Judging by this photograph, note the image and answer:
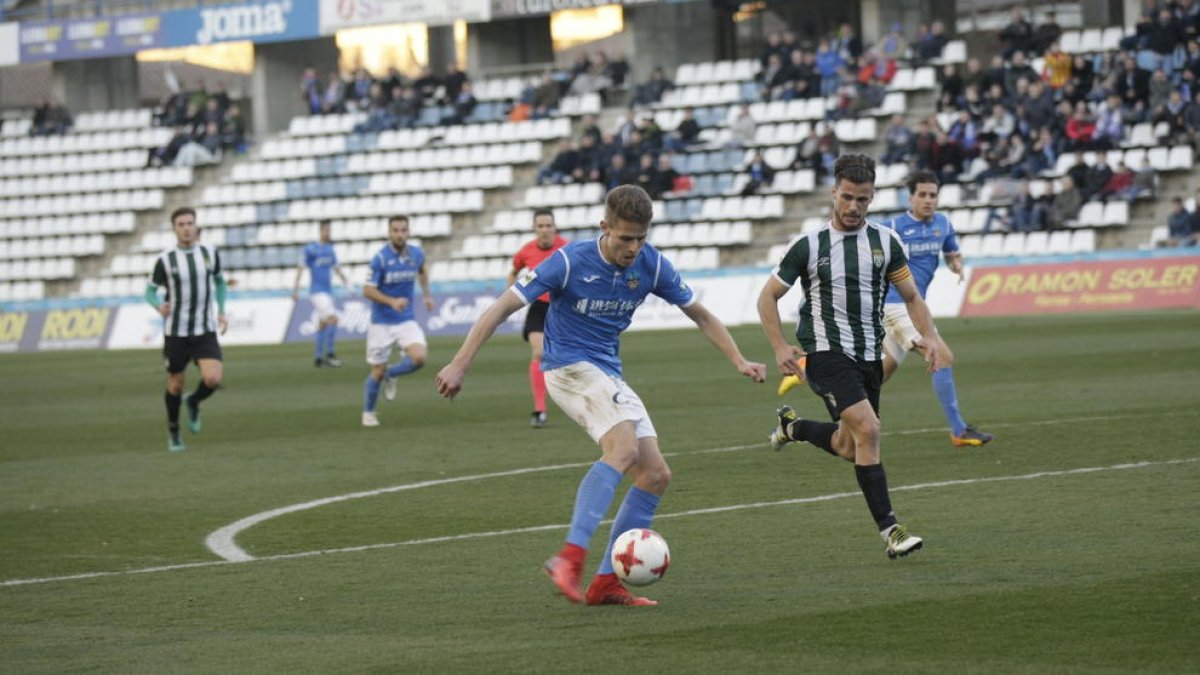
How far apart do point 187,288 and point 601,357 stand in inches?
353

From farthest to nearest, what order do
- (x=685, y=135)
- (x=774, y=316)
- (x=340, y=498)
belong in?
1. (x=685, y=135)
2. (x=340, y=498)
3. (x=774, y=316)

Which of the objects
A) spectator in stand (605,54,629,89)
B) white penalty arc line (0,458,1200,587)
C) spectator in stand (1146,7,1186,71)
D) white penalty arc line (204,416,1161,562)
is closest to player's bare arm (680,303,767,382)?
white penalty arc line (0,458,1200,587)

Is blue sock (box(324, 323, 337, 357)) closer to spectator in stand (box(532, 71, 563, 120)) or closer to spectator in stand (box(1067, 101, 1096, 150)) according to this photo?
spectator in stand (box(1067, 101, 1096, 150))

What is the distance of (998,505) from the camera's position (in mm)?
10672

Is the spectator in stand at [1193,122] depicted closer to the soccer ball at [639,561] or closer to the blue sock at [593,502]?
the blue sock at [593,502]

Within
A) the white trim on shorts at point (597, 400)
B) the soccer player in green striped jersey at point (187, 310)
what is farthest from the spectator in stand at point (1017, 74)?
the white trim on shorts at point (597, 400)

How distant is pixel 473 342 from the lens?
27.4 feet

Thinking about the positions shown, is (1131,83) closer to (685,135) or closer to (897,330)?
(685,135)

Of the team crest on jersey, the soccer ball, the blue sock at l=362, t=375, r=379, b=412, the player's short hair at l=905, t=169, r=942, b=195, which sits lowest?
the blue sock at l=362, t=375, r=379, b=412

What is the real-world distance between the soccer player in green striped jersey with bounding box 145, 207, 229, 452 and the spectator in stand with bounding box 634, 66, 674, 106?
26556mm

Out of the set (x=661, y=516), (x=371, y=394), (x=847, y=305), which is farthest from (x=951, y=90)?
(x=847, y=305)

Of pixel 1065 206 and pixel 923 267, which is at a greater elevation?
pixel 923 267

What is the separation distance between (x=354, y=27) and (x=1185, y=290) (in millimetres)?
25506

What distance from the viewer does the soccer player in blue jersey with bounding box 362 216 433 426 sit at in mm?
18984
